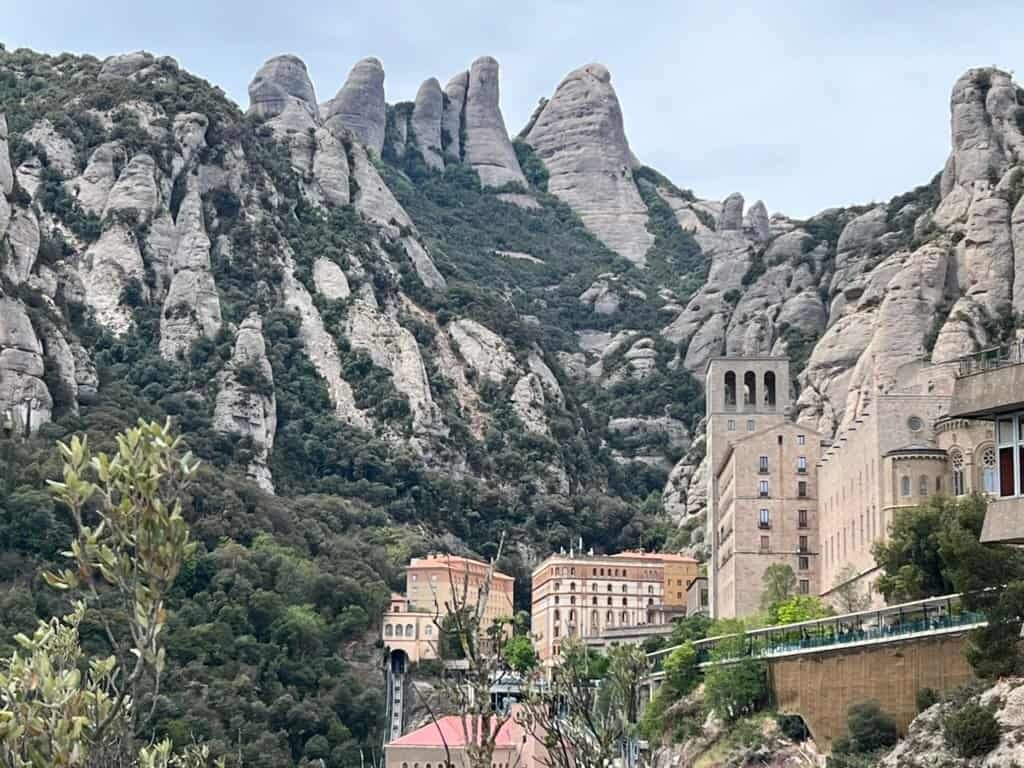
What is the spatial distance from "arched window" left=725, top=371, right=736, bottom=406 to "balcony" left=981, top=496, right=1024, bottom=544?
7548 cm

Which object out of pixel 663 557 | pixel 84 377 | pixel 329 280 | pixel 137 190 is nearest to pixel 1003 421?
pixel 663 557

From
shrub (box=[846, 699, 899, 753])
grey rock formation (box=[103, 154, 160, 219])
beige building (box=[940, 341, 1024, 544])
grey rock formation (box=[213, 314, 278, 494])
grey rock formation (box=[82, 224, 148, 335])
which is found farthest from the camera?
grey rock formation (box=[103, 154, 160, 219])

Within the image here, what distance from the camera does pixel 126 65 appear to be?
188750 millimetres

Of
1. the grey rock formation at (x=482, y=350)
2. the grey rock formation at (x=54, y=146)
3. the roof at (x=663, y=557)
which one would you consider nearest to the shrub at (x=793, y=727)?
the roof at (x=663, y=557)

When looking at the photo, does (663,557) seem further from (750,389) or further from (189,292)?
(189,292)

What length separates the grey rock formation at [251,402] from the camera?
14912 centimetres

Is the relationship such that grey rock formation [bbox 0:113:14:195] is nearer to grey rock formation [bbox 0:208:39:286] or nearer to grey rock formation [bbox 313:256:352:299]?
grey rock formation [bbox 0:208:39:286]

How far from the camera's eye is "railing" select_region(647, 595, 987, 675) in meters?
51.5

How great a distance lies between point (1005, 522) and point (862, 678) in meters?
27.8

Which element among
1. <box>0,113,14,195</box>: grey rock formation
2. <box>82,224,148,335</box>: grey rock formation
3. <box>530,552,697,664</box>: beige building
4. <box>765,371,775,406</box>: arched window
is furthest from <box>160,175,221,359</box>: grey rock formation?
<box>765,371,775,406</box>: arched window

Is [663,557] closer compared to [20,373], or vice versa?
[20,373]

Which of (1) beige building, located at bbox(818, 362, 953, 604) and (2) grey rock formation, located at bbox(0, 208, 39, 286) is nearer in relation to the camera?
(1) beige building, located at bbox(818, 362, 953, 604)

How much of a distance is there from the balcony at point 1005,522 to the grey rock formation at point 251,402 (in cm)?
12092

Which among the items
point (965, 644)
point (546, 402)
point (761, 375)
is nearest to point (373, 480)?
point (546, 402)
